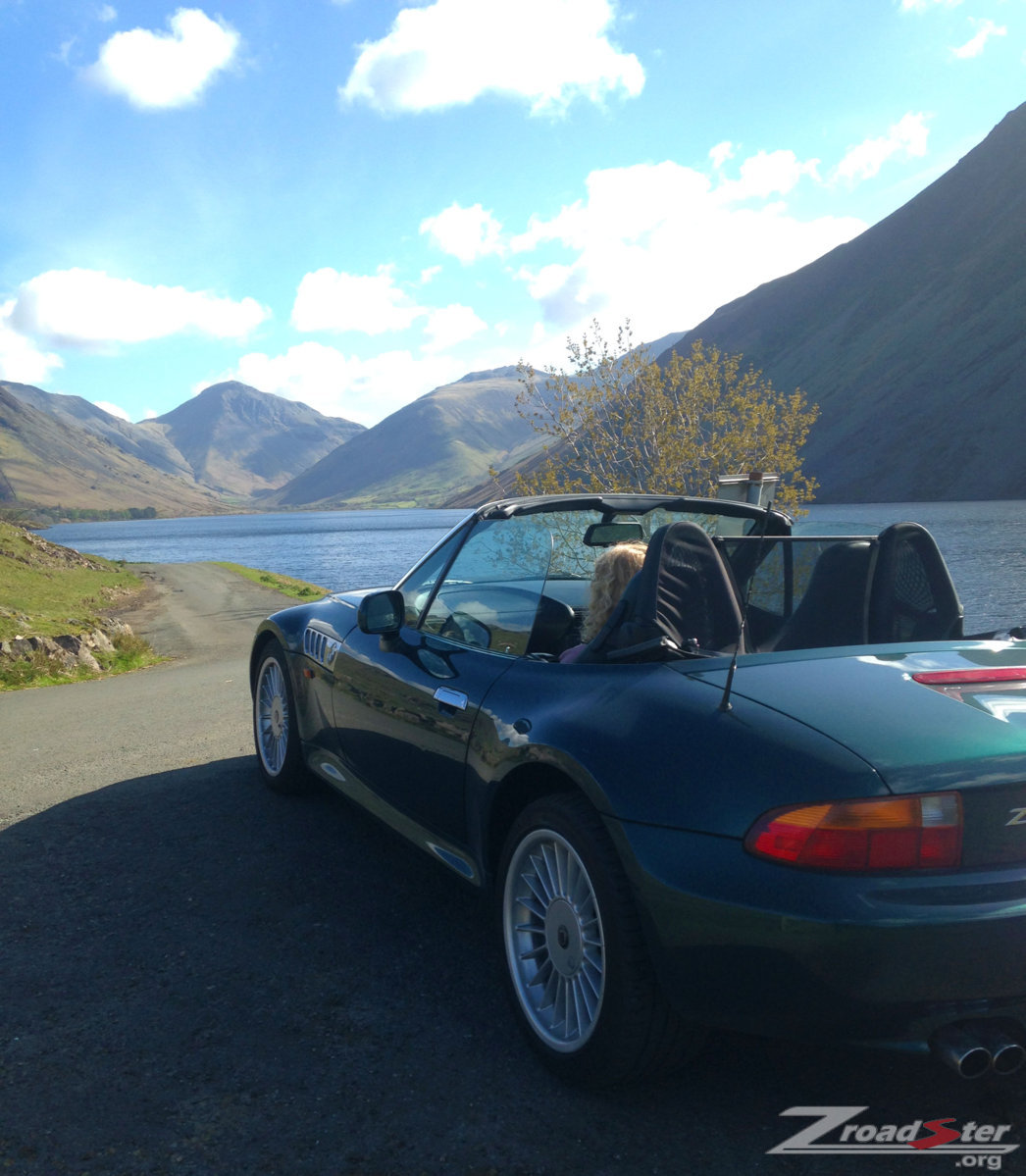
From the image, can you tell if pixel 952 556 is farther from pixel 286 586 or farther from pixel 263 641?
pixel 263 641

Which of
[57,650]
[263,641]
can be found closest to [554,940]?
[263,641]

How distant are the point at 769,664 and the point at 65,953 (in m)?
2.57

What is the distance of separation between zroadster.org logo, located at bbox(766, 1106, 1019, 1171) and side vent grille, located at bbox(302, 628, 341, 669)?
270 centimetres

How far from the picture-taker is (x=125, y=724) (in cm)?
773

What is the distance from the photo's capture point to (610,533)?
3.63 meters

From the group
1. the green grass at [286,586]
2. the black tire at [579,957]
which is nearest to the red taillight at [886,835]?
the black tire at [579,957]

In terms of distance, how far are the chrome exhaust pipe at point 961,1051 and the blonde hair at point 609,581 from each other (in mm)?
1496

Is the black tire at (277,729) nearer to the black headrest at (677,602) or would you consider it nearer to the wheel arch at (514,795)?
the wheel arch at (514,795)

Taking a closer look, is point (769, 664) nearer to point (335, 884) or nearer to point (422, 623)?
point (422, 623)

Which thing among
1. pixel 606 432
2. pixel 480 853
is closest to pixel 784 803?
pixel 480 853

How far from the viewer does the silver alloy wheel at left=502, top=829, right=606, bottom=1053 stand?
2443 mm

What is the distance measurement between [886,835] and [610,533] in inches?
72.3

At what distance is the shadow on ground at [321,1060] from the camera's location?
2197 mm

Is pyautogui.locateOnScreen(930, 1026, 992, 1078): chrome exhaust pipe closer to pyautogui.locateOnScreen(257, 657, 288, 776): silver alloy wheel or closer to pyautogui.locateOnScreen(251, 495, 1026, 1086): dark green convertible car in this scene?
pyautogui.locateOnScreen(251, 495, 1026, 1086): dark green convertible car
